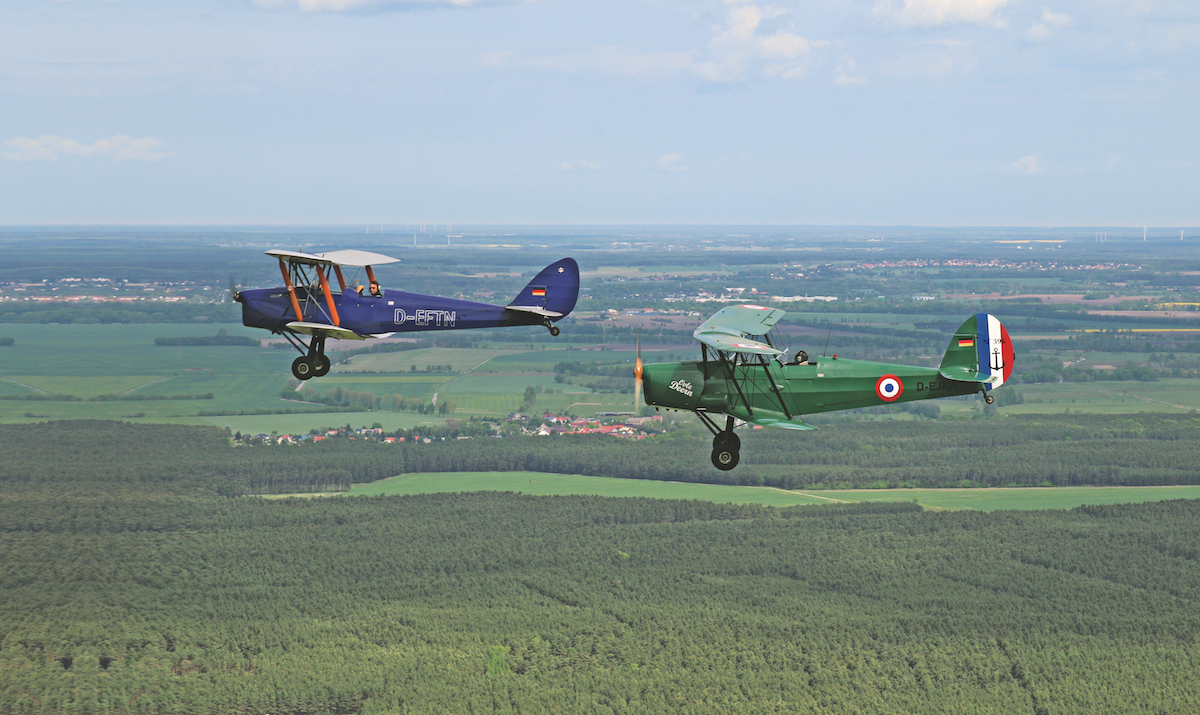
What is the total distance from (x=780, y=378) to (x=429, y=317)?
31.7 ft

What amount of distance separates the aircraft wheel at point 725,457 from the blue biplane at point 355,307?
531 centimetres

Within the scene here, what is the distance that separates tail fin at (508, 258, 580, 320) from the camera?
29438mm

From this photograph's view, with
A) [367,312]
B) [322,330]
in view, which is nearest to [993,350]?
[367,312]

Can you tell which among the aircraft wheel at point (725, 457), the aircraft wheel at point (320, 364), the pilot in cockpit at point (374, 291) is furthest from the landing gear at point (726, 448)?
the aircraft wheel at point (320, 364)

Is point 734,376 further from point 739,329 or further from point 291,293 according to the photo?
point 291,293

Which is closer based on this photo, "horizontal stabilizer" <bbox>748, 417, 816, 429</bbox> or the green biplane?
"horizontal stabilizer" <bbox>748, 417, 816, 429</bbox>

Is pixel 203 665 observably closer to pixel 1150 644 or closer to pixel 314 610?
pixel 314 610

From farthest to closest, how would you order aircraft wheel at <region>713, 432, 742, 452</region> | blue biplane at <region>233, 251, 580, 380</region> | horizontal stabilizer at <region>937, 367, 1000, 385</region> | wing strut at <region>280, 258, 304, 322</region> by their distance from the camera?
1. horizontal stabilizer at <region>937, 367, 1000, 385</region>
2. wing strut at <region>280, 258, 304, 322</region>
3. blue biplane at <region>233, 251, 580, 380</region>
4. aircraft wheel at <region>713, 432, 742, 452</region>

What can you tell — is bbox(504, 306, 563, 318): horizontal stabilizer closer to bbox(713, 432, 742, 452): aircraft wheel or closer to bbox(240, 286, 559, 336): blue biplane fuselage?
bbox(240, 286, 559, 336): blue biplane fuselage

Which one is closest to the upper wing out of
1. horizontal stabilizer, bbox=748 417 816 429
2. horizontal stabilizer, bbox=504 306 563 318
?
horizontal stabilizer, bbox=504 306 563 318

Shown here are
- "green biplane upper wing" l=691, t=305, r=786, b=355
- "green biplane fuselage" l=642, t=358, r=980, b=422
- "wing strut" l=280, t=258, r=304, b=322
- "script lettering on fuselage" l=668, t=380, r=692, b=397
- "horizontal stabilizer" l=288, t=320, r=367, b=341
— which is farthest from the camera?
"script lettering on fuselage" l=668, t=380, r=692, b=397

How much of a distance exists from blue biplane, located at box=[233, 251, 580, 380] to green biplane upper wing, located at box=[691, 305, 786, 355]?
150 inches

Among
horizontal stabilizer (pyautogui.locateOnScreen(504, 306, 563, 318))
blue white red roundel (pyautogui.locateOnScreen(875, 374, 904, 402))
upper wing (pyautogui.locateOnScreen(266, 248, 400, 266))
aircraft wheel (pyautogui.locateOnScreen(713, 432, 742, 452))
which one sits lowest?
aircraft wheel (pyautogui.locateOnScreen(713, 432, 742, 452))

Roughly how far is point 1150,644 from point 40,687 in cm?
17441
